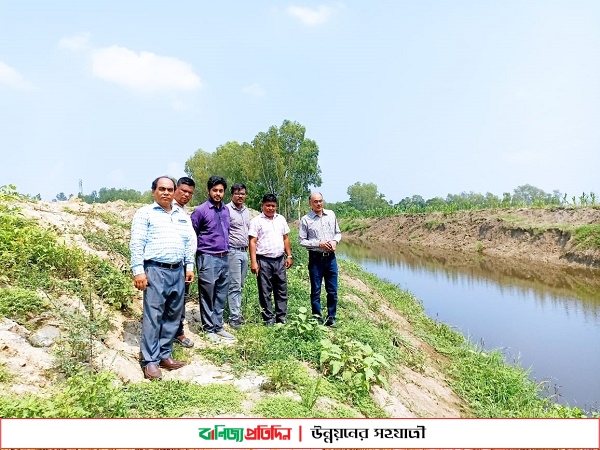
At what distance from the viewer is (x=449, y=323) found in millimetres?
9523

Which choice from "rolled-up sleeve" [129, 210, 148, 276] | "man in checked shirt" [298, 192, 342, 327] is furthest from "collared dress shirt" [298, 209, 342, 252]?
"rolled-up sleeve" [129, 210, 148, 276]

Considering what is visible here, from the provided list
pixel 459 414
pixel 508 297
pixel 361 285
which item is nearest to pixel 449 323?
pixel 361 285

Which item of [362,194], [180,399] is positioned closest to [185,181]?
[180,399]

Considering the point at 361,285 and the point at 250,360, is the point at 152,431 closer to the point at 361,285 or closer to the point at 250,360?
the point at 250,360

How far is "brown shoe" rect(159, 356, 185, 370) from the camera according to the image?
3824 mm

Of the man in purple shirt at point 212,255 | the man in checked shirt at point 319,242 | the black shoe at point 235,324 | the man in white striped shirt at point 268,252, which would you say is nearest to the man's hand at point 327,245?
the man in checked shirt at point 319,242

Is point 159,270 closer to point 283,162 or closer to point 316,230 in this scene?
point 316,230

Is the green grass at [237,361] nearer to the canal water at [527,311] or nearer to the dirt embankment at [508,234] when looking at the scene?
the canal water at [527,311]

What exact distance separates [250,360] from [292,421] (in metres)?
1.19

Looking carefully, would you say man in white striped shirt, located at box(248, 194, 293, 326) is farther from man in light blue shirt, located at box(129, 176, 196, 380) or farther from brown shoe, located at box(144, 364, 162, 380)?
brown shoe, located at box(144, 364, 162, 380)

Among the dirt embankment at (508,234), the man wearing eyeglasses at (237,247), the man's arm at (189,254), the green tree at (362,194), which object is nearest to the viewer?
the man's arm at (189,254)

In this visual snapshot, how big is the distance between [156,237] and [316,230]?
218 cm

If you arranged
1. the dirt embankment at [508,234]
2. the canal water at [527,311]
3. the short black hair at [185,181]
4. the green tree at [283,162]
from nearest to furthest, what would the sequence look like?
1. the short black hair at [185,181]
2. the canal water at [527,311]
3. the dirt embankment at [508,234]
4. the green tree at [283,162]

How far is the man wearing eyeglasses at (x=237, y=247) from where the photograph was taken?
16.4ft
